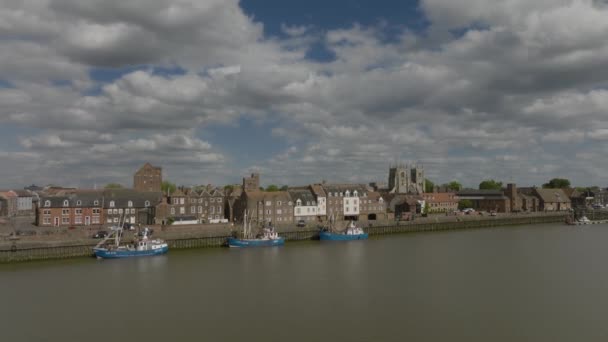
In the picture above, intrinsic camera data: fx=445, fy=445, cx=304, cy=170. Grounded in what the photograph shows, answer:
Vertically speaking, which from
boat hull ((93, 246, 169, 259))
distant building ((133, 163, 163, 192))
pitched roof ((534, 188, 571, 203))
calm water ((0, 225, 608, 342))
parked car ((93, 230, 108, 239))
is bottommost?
calm water ((0, 225, 608, 342))

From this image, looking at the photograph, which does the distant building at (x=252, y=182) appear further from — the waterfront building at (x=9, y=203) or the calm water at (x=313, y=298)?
the waterfront building at (x=9, y=203)

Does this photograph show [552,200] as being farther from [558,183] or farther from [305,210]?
[305,210]

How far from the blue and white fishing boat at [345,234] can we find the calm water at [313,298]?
567 inches

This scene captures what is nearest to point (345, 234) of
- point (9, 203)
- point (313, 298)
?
point (313, 298)

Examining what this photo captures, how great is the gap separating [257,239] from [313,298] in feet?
85.2

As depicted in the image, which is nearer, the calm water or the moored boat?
the calm water

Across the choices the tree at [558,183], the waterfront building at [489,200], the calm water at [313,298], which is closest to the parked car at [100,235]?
the calm water at [313,298]

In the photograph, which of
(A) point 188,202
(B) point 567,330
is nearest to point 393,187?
(A) point 188,202

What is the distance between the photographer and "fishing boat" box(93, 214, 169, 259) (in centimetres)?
4119

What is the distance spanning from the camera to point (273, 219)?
2485 inches

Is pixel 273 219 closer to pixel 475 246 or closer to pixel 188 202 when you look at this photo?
pixel 188 202

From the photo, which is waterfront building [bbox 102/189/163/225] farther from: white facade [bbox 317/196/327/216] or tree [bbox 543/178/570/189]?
tree [bbox 543/178/570/189]

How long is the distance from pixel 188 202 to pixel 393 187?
240 ft

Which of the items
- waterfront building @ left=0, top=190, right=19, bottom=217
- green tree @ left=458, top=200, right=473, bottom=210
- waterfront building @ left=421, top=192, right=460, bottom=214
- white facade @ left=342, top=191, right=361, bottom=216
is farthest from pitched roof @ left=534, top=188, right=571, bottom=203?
waterfront building @ left=0, top=190, right=19, bottom=217
